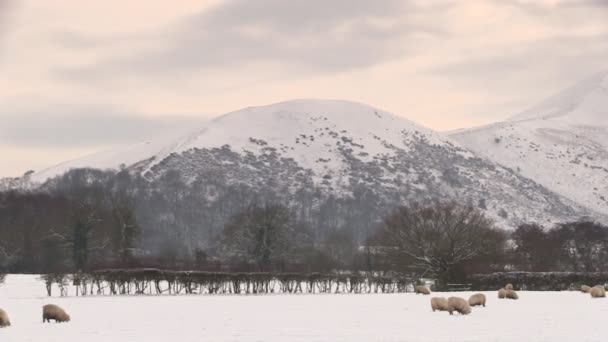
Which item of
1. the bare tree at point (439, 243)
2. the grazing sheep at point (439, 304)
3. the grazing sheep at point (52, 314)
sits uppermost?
the bare tree at point (439, 243)

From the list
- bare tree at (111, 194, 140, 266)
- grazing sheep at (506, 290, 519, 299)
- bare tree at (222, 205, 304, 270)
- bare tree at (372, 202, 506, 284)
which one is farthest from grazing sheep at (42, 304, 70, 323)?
bare tree at (222, 205, 304, 270)

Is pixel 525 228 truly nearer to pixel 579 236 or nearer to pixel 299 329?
pixel 579 236

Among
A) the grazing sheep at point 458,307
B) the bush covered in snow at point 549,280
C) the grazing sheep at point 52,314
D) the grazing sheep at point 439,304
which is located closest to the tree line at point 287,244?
the bush covered in snow at point 549,280

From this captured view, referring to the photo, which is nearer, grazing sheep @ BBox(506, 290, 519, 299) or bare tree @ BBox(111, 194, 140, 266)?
grazing sheep @ BBox(506, 290, 519, 299)

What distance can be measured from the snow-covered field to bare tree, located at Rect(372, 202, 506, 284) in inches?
1300

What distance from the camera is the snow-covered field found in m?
30.3

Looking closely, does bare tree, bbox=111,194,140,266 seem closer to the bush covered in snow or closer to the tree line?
the tree line

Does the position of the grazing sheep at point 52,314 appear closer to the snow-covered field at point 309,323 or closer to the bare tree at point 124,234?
the snow-covered field at point 309,323

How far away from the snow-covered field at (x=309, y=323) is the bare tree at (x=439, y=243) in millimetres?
33022

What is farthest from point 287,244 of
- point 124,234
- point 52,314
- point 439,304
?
point 52,314

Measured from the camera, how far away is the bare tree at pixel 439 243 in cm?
8300

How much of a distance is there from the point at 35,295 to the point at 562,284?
40.4 m

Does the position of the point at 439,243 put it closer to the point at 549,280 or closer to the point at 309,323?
the point at 549,280

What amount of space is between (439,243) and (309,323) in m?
50.8
